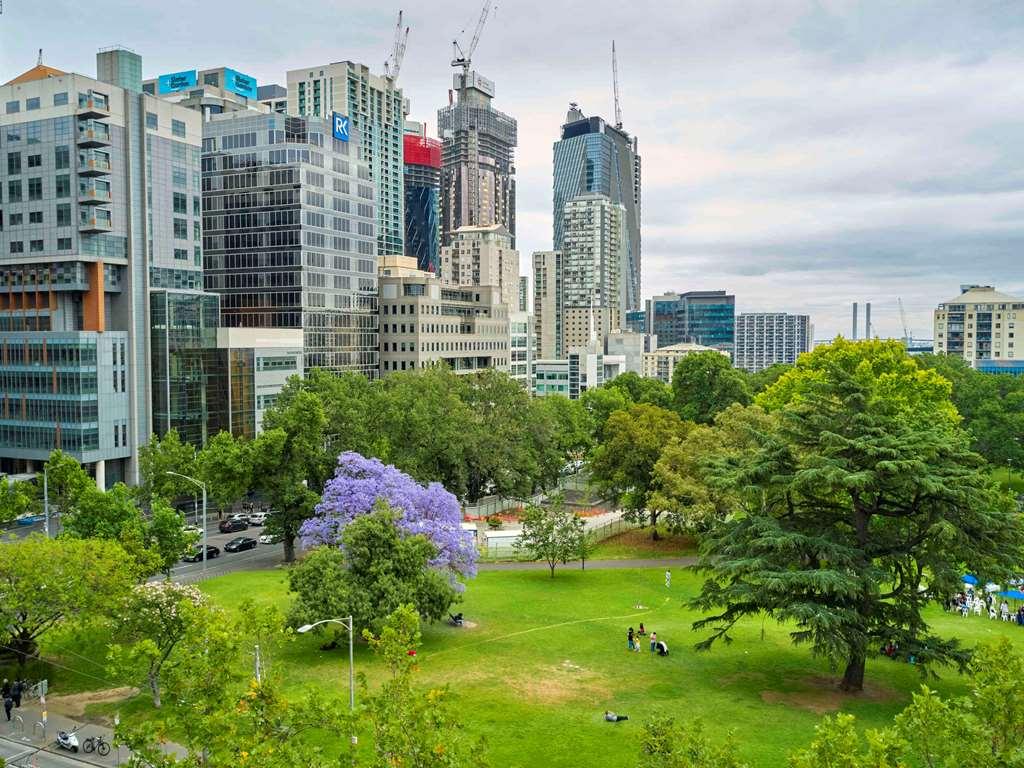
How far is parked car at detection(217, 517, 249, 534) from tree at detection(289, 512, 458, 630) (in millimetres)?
36276

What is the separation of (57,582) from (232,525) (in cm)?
4291

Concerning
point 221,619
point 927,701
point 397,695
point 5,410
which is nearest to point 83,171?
point 5,410

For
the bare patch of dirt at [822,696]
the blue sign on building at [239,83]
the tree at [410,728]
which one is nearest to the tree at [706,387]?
the bare patch of dirt at [822,696]

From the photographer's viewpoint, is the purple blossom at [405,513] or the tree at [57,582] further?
the purple blossom at [405,513]

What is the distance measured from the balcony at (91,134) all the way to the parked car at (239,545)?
40.5 meters

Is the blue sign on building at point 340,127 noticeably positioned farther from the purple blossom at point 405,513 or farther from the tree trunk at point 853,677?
the tree trunk at point 853,677

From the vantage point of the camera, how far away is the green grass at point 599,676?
35.1 m

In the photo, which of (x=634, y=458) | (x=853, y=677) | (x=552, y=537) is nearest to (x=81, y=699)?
(x=552, y=537)

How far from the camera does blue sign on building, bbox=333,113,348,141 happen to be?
375ft

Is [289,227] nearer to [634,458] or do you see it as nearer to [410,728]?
[634,458]

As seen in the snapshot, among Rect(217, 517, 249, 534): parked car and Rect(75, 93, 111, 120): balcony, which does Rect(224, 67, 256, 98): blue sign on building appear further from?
Rect(217, 517, 249, 534): parked car

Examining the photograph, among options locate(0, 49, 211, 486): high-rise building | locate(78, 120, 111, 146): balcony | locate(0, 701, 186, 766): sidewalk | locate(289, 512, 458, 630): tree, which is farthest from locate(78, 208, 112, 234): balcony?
locate(0, 701, 186, 766): sidewalk

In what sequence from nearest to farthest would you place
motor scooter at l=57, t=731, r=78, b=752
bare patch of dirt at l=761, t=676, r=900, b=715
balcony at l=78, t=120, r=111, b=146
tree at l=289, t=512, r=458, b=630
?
1. motor scooter at l=57, t=731, r=78, b=752
2. bare patch of dirt at l=761, t=676, r=900, b=715
3. tree at l=289, t=512, r=458, b=630
4. balcony at l=78, t=120, r=111, b=146

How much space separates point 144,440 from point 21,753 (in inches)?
2243
